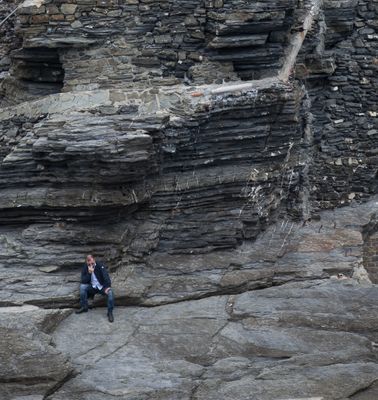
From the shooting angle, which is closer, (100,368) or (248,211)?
(100,368)

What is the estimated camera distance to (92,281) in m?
17.0

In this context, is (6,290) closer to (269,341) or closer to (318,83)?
(269,341)

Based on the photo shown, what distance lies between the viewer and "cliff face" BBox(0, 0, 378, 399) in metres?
17.6

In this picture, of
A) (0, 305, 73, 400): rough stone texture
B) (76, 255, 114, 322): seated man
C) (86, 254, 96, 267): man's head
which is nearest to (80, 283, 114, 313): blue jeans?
(76, 255, 114, 322): seated man

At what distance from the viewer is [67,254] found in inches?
695

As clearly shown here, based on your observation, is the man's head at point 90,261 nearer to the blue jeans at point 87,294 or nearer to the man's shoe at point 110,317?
the blue jeans at point 87,294

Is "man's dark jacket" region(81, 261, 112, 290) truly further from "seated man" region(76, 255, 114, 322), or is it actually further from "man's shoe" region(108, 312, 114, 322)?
"man's shoe" region(108, 312, 114, 322)

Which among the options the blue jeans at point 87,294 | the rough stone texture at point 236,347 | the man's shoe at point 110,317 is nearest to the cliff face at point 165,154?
the rough stone texture at point 236,347

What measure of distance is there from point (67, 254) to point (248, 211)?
13.5 ft

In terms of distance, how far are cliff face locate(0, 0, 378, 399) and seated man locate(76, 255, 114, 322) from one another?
0.37 meters

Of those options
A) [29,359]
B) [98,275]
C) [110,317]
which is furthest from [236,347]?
[29,359]

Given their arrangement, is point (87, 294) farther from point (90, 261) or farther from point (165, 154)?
point (165, 154)

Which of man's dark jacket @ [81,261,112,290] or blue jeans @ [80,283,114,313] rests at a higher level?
man's dark jacket @ [81,261,112,290]

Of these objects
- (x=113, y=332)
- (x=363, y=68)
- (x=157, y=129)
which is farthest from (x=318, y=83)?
(x=113, y=332)
